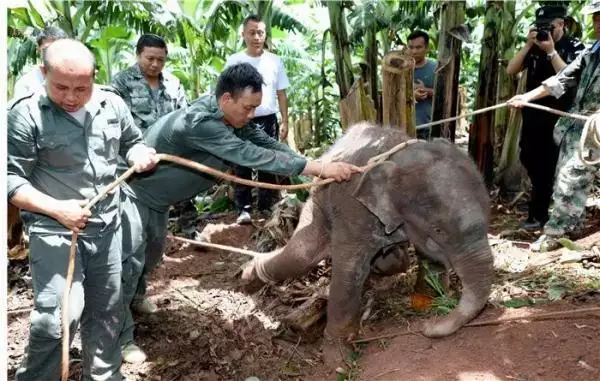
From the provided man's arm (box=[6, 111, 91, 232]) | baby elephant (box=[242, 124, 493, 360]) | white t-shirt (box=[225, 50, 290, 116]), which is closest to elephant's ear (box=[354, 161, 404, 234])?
baby elephant (box=[242, 124, 493, 360])

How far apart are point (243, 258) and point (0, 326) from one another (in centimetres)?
391

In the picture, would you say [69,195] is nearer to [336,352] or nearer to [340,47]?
[336,352]

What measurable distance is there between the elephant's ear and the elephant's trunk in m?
0.48

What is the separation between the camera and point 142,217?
417 cm

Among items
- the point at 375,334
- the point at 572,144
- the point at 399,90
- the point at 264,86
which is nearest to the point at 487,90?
the point at 572,144

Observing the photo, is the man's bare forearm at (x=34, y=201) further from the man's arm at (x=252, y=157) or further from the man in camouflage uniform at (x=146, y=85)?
the man in camouflage uniform at (x=146, y=85)

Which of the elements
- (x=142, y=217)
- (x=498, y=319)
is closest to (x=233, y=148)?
(x=142, y=217)

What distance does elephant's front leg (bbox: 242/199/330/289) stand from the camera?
14.7ft

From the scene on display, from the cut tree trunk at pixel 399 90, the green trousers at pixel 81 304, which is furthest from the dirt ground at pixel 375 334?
the cut tree trunk at pixel 399 90

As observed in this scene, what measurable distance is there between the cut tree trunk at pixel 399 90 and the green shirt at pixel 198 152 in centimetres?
109

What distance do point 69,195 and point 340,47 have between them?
19.7 feet

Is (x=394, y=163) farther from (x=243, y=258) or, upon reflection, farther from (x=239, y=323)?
(x=243, y=258)

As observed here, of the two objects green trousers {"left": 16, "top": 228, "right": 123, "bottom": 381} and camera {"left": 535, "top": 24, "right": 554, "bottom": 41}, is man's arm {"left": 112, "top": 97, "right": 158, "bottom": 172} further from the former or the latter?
camera {"left": 535, "top": 24, "right": 554, "bottom": 41}

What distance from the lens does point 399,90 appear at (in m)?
4.67
